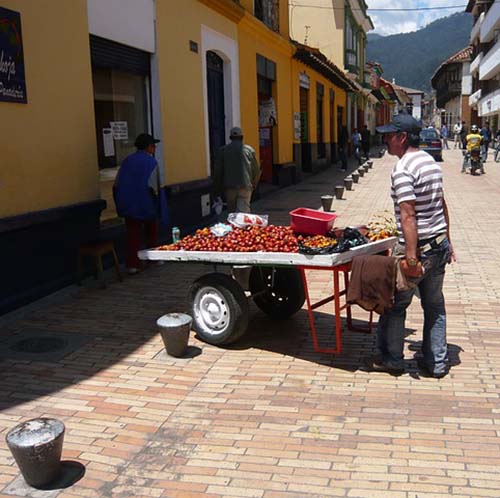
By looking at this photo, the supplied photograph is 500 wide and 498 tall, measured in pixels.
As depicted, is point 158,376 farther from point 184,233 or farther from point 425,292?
point 184,233

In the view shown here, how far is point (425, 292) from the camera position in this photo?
185 inches

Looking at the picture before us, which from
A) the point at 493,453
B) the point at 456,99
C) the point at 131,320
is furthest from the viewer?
the point at 456,99

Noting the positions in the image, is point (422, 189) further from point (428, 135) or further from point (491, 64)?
point (491, 64)

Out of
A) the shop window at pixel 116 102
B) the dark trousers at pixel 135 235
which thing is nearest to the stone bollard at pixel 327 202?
the shop window at pixel 116 102

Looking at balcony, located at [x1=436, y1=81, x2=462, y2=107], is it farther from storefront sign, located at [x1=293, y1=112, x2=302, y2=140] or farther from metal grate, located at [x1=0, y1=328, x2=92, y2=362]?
metal grate, located at [x1=0, y1=328, x2=92, y2=362]

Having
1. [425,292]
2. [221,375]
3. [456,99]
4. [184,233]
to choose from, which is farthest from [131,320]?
[456,99]

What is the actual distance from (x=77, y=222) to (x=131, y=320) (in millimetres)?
1861

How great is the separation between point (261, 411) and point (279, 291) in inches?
80.4

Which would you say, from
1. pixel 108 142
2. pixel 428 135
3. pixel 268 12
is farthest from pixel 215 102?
pixel 428 135

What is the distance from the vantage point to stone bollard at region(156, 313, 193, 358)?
514 cm

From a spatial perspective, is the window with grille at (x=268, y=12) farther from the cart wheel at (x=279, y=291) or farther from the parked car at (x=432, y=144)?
the parked car at (x=432, y=144)

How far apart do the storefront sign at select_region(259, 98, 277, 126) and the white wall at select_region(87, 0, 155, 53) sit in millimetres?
7753

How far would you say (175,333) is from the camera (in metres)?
5.15

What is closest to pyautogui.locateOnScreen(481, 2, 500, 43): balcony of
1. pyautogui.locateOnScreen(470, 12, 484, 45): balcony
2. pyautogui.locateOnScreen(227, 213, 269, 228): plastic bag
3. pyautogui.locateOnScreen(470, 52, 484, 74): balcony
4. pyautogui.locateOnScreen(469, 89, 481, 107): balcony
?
pyautogui.locateOnScreen(470, 12, 484, 45): balcony
